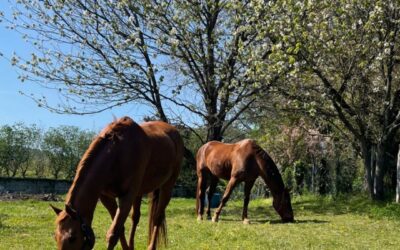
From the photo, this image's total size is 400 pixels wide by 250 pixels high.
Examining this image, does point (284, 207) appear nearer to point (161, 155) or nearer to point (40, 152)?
point (161, 155)

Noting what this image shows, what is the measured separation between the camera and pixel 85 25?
66.1 feet

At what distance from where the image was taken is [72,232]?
193 inches

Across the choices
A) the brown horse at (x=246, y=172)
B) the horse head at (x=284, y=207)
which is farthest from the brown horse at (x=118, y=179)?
the horse head at (x=284, y=207)

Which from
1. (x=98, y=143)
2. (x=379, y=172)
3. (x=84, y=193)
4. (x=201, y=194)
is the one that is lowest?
(x=84, y=193)

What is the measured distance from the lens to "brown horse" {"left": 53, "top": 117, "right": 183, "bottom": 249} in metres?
5.02

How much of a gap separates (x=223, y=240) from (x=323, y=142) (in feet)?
57.6

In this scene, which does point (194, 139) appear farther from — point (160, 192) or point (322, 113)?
point (160, 192)

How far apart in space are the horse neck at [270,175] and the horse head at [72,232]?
982cm

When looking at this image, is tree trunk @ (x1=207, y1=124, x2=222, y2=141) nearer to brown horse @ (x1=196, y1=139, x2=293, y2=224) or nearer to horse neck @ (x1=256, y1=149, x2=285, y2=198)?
brown horse @ (x1=196, y1=139, x2=293, y2=224)

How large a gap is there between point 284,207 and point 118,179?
9165mm

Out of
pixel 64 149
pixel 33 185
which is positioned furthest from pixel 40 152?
pixel 33 185

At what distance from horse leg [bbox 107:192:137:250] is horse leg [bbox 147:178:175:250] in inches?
69.3

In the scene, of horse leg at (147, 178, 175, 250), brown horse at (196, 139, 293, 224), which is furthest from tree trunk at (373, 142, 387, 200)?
horse leg at (147, 178, 175, 250)

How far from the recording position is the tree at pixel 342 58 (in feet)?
49.2
